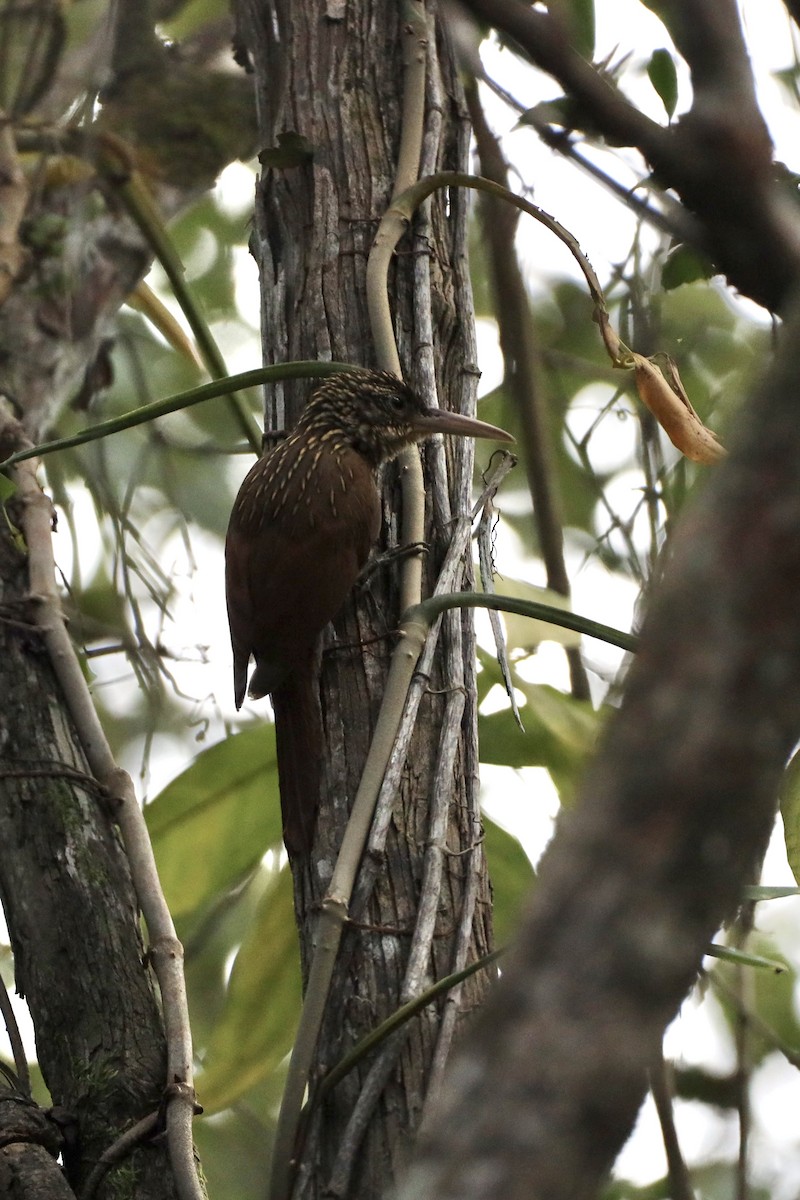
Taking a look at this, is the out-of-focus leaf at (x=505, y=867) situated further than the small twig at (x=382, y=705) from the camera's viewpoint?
Yes

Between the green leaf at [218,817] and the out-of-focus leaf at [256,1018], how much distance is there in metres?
0.19

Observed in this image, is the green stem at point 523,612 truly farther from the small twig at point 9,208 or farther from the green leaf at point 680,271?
the small twig at point 9,208

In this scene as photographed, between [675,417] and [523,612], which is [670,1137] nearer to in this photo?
[523,612]

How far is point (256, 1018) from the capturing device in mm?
2467

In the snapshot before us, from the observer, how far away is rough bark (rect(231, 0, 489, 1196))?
176 centimetres

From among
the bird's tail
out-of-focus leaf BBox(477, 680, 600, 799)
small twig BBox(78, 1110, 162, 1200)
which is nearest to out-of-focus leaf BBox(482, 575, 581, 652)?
out-of-focus leaf BBox(477, 680, 600, 799)

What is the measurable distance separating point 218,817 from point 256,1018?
40cm

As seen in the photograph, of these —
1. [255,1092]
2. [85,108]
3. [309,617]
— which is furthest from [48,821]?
[255,1092]

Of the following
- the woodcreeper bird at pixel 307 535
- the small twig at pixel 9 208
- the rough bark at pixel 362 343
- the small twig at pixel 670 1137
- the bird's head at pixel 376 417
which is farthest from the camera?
the small twig at pixel 9 208

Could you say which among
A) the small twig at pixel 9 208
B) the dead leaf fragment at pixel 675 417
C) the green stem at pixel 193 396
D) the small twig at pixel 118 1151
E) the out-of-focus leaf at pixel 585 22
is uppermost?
the small twig at pixel 9 208

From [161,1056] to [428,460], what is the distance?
1056 millimetres

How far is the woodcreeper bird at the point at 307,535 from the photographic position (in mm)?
2135

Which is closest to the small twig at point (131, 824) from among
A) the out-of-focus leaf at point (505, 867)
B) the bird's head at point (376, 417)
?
the bird's head at point (376, 417)

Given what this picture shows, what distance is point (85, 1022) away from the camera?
6.30 ft
